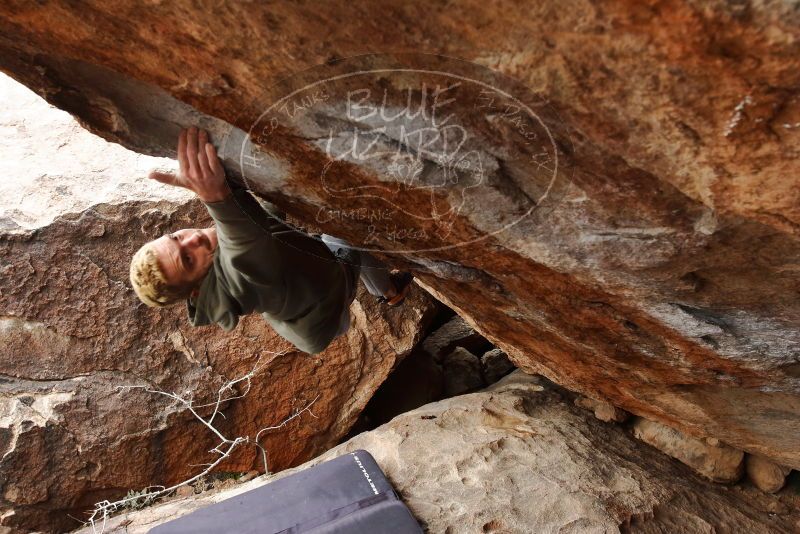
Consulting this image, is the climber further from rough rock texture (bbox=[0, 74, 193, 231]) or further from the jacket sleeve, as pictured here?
rough rock texture (bbox=[0, 74, 193, 231])

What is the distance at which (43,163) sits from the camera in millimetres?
3275

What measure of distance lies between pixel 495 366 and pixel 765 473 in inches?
65.3

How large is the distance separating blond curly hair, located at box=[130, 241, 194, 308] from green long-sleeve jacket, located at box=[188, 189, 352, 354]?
0.09m

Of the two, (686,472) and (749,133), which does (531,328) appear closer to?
(686,472)

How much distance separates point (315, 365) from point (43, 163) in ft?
5.58

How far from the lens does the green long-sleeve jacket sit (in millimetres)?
1858

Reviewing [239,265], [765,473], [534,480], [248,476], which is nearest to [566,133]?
[239,265]

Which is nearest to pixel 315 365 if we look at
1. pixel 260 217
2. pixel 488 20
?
pixel 260 217

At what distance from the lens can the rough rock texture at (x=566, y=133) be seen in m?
1.07

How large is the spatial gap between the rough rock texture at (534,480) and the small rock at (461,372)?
841mm

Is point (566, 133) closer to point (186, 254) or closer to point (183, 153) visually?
point (183, 153)

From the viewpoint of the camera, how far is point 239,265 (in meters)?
1.89

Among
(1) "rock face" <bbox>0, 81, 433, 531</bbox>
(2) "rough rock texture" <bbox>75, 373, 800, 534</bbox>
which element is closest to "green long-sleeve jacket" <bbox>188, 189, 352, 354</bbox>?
(2) "rough rock texture" <bbox>75, 373, 800, 534</bbox>

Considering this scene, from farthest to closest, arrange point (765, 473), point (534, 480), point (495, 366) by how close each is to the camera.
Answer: point (495, 366), point (765, 473), point (534, 480)
